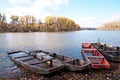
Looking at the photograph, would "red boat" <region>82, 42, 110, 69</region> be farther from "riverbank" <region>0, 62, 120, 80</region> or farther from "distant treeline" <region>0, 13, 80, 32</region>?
"distant treeline" <region>0, 13, 80, 32</region>

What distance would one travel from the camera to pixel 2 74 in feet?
53.9

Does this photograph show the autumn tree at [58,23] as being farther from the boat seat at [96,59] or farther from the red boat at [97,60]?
the boat seat at [96,59]

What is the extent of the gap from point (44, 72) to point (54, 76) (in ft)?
3.56

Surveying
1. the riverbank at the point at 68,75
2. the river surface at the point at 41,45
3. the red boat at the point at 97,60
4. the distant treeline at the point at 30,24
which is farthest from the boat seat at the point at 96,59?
the distant treeline at the point at 30,24

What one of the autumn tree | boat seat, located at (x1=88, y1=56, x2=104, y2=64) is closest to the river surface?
boat seat, located at (x1=88, y1=56, x2=104, y2=64)

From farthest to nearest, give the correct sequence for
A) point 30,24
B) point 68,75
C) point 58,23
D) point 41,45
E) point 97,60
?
point 58,23 → point 30,24 → point 41,45 → point 97,60 → point 68,75

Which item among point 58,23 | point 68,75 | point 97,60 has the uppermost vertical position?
point 58,23

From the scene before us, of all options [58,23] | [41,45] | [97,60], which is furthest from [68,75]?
[58,23]

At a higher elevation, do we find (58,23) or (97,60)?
(58,23)

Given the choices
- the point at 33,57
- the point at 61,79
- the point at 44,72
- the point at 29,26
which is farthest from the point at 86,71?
the point at 29,26

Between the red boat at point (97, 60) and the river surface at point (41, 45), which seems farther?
the river surface at point (41, 45)

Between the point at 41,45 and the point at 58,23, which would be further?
the point at 58,23

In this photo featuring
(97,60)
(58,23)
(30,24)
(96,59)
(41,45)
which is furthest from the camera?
(58,23)

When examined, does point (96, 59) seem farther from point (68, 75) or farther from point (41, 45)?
point (41, 45)
